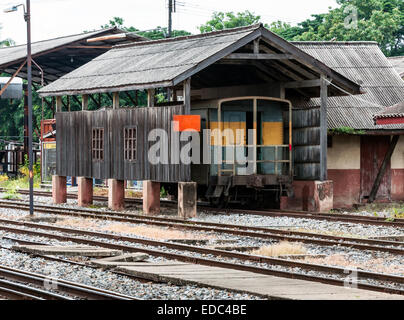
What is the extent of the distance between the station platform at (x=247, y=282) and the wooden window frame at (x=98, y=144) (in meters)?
13.1

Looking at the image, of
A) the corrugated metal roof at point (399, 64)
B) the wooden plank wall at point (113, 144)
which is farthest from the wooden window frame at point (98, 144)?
the corrugated metal roof at point (399, 64)

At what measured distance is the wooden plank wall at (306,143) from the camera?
79.0 ft

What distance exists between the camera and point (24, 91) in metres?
46.4

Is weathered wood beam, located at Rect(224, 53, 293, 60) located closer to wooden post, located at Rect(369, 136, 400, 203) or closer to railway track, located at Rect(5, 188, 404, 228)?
railway track, located at Rect(5, 188, 404, 228)

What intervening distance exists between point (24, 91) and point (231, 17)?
79.5 feet

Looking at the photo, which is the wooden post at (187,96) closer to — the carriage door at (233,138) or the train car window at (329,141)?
the carriage door at (233,138)

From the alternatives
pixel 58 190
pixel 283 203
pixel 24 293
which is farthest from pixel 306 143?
pixel 24 293

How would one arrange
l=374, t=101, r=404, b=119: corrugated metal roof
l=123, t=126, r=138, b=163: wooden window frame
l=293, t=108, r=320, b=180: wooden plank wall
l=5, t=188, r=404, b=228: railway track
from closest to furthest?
l=374, t=101, r=404, b=119: corrugated metal roof < l=5, t=188, r=404, b=228: railway track < l=123, t=126, r=138, b=163: wooden window frame < l=293, t=108, r=320, b=180: wooden plank wall

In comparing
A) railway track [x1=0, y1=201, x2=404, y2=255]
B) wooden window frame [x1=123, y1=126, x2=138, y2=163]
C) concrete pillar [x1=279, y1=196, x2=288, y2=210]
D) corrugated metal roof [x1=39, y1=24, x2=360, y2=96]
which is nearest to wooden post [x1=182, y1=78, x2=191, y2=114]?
corrugated metal roof [x1=39, y1=24, x2=360, y2=96]

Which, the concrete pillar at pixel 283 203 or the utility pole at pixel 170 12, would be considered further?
the utility pole at pixel 170 12

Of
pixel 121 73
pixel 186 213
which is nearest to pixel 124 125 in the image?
pixel 121 73

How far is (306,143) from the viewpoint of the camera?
24578 mm

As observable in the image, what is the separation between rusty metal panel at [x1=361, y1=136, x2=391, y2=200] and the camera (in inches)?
1025

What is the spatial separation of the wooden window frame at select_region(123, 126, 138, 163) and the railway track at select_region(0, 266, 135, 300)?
39.7 ft
